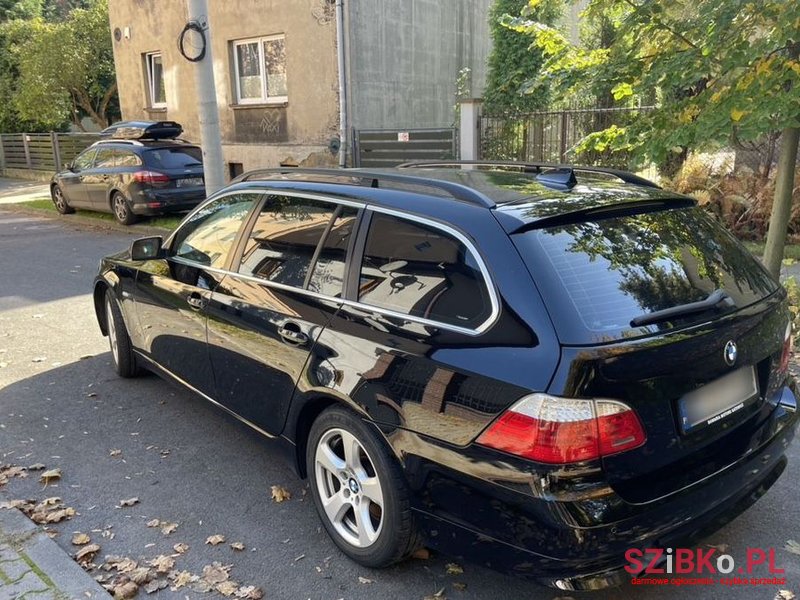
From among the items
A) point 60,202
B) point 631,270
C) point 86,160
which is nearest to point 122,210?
point 86,160

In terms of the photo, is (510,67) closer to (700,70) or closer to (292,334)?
(700,70)

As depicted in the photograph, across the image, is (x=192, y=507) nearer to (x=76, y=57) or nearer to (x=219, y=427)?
(x=219, y=427)

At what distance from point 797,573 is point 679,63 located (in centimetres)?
370

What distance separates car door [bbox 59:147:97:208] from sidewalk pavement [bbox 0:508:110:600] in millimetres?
12246

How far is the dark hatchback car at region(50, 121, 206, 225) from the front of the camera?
12609 mm

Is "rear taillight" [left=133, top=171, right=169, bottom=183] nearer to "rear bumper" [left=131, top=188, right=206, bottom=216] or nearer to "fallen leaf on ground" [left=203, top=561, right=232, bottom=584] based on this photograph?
"rear bumper" [left=131, top=188, right=206, bottom=216]

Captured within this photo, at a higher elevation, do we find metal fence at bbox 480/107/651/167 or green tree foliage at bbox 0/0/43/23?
green tree foliage at bbox 0/0/43/23

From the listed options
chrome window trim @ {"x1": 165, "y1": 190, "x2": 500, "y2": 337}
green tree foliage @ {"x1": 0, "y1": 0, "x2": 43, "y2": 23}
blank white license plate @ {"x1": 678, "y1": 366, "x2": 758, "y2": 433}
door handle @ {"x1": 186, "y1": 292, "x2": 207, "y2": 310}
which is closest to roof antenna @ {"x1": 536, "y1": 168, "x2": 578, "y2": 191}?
chrome window trim @ {"x1": 165, "y1": 190, "x2": 500, "y2": 337}

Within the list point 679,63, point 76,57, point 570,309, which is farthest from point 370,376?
point 76,57

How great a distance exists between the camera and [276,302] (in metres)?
3.37

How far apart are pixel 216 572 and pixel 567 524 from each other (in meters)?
1.67

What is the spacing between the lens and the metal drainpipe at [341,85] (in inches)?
535

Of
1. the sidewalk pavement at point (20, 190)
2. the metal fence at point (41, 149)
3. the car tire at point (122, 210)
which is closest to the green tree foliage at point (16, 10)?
the metal fence at point (41, 149)

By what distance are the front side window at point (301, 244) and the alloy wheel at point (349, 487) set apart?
0.70m
